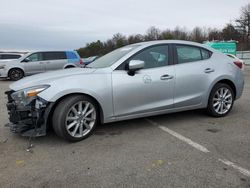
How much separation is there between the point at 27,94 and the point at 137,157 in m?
1.87

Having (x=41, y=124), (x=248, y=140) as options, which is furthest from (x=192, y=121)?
(x=41, y=124)

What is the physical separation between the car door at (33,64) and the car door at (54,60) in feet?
0.89

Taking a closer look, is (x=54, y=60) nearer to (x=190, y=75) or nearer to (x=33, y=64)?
(x=33, y=64)

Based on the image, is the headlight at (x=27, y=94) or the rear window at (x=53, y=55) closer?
the headlight at (x=27, y=94)

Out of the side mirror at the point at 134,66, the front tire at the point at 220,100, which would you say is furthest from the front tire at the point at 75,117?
the front tire at the point at 220,100

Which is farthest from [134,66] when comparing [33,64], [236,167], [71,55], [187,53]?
[71,55]

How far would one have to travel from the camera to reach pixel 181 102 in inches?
192

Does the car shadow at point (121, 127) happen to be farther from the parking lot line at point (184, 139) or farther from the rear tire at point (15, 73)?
the rear tire at point (15, 73)

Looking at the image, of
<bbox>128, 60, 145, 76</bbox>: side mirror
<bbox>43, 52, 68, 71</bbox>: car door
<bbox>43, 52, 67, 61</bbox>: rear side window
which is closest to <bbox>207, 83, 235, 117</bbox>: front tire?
<bbox>128, 60, 145, 76</bbox>: side mirror

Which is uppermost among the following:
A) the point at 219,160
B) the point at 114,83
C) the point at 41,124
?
the point at 114,83

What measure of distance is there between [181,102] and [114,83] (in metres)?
1.41

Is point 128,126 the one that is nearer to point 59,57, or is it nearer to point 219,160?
point 219,160

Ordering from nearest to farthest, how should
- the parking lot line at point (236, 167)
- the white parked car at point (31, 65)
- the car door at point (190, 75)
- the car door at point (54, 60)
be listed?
the parking lot line at point (236, 167) → the car door at point (190, 75) → the white parked car at point (31, 65) → the car door at point (54, 60)

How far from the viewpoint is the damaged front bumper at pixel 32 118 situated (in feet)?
12.6
